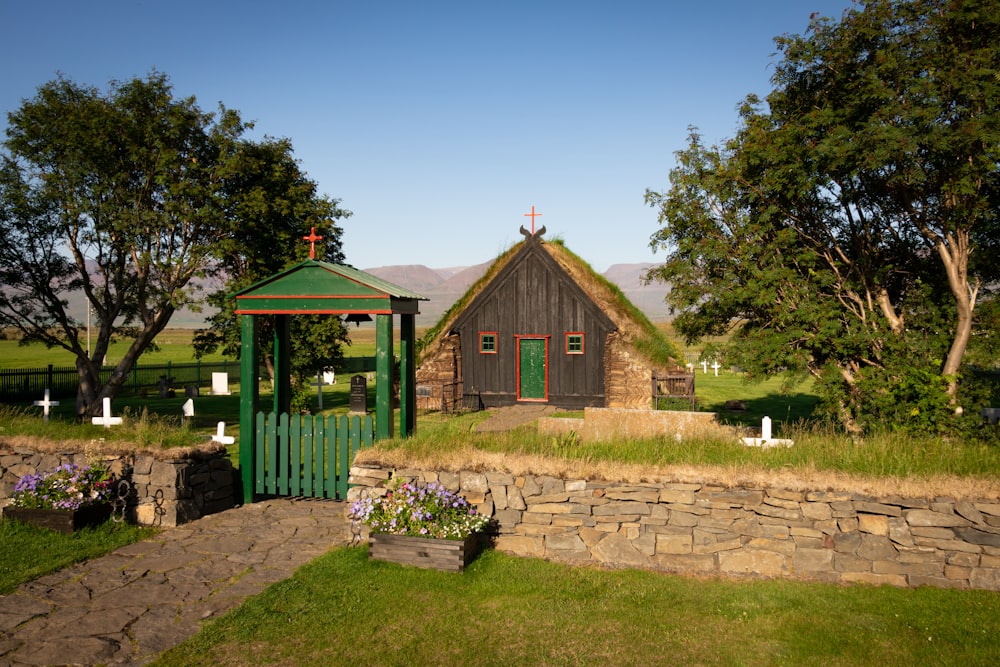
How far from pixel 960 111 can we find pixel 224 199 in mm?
18178

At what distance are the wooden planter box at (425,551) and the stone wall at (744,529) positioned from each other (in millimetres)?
733

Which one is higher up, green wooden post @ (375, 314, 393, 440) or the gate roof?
the gate roof

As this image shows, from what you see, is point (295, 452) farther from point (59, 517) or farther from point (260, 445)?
point (59, 517)

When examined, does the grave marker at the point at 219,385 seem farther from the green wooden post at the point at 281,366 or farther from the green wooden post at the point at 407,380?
the green wooden post at the point at 407,380

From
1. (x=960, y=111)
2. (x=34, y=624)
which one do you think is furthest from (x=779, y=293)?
(x=34, y=624)

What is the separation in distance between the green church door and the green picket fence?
509 inches

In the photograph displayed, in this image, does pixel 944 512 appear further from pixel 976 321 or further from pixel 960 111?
pixel 960 111

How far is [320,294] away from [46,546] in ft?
15.4

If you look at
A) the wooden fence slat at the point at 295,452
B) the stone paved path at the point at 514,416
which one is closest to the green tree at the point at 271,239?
the stone paved path at the point at 514,416

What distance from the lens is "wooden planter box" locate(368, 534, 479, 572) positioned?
7336 millimetres

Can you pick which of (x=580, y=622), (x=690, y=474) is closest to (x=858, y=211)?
(x=690, y=474)

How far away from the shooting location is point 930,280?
1211cm

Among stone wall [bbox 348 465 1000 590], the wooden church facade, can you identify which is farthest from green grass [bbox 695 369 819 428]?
stone wall [bbox 348 465 1000 590]

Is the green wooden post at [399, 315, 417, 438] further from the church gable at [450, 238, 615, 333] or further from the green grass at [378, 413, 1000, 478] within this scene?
the church gable at [450, 238, 615, 333]
